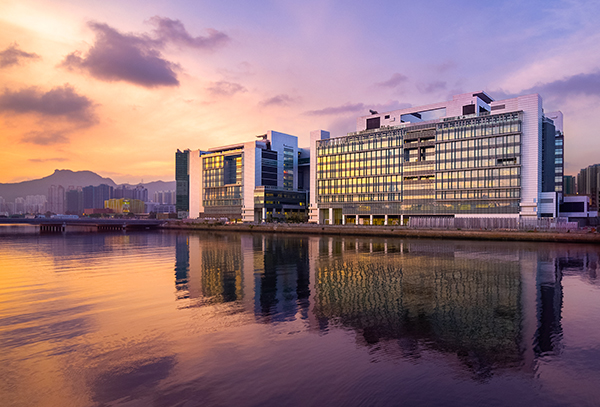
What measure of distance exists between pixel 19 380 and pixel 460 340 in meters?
23.8

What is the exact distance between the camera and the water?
1634cm

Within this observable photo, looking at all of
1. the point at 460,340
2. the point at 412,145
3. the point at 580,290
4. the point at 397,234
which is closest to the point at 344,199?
the point at 412,145

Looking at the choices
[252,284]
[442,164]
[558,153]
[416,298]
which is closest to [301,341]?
[416,298]

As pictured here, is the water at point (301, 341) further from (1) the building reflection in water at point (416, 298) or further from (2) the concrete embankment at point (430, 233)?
(2) the concrete embankment at point (430, 233)

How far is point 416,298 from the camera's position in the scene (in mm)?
33875

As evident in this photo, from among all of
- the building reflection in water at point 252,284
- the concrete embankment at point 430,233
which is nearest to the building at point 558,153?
the concrete embankment at point 430,233

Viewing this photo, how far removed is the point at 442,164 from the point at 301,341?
140 metres

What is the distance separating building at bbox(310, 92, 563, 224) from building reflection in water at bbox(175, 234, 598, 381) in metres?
76.5

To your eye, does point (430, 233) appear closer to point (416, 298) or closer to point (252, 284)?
point (252, 284)

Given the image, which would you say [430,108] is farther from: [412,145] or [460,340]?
[460,340]

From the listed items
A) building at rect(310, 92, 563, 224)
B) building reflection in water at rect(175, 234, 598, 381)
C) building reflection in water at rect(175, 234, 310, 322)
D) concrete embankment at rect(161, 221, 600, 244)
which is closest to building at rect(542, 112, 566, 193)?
building at rect(310, 92, 563, 224)

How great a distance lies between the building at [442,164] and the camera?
431 ft

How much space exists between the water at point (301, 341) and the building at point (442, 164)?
322ft

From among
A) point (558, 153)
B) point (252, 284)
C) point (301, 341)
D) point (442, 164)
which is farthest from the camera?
point (558, 153)
